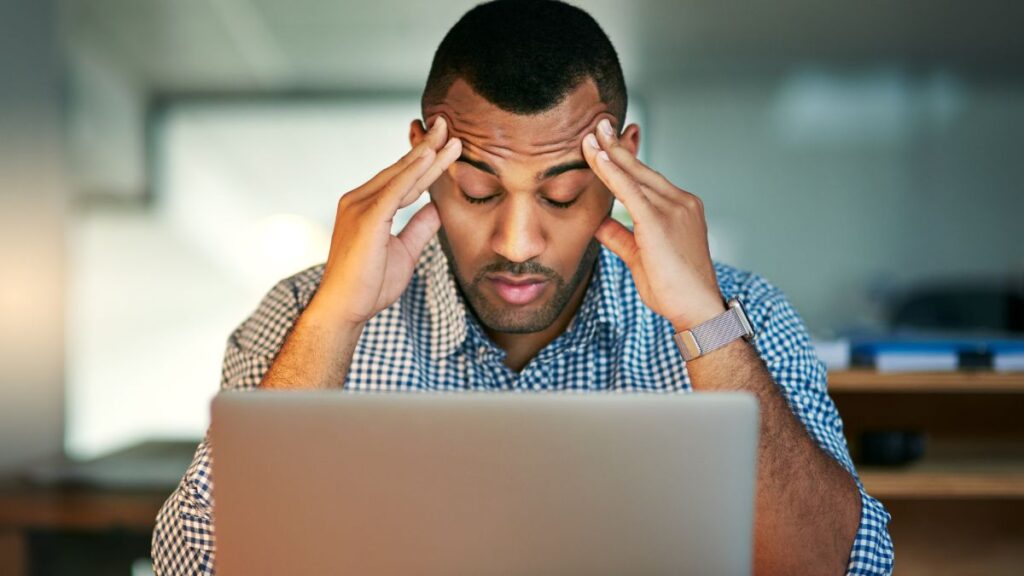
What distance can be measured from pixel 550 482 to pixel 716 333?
56cm

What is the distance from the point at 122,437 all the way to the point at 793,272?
3.32 metres

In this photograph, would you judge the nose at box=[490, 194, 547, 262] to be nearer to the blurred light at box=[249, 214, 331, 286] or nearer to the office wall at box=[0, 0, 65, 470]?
the office wall at box=[0, 0, 65, 470]

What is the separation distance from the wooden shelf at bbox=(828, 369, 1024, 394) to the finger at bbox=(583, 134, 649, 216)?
1.00 meters

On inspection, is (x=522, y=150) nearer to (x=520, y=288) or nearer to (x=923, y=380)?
(x=520, y=288)

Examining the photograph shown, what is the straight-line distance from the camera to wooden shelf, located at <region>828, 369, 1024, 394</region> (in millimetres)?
2064

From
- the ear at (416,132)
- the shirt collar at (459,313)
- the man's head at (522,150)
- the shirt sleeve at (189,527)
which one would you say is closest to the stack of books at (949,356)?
the shirt collar at (459,313)

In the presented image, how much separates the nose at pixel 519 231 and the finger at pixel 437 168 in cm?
11

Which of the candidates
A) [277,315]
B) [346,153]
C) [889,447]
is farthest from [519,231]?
[346,153]

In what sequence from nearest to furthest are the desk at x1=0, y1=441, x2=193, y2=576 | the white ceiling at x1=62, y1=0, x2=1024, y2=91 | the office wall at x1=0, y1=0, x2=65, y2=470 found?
the desk at x1=0, y1=441, x2=193, y2=576 < the office wall at x1=0, y1=0, x2=65, y2=470 < the white ceiling at x1=62, y1=0, x2=1024, y2=91

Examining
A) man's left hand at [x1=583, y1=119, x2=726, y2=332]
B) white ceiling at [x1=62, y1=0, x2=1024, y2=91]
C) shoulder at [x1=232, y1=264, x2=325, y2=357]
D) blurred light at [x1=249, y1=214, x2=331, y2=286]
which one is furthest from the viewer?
blurred light at [x1=249, y1=214, x2=331, y2=286]

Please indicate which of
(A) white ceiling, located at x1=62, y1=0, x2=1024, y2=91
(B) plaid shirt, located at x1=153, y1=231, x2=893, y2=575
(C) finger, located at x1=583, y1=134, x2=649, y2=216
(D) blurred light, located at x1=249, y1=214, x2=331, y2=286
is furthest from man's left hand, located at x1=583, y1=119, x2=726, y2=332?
(D) blurred light, located at x1=249, y1=214, x2=331, y2=286

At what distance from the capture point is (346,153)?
14.6 ft

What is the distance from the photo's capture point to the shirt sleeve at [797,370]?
1.38 metres

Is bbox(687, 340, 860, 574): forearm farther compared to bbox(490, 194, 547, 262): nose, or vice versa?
bbox(490, 194, 547, 262): nose
